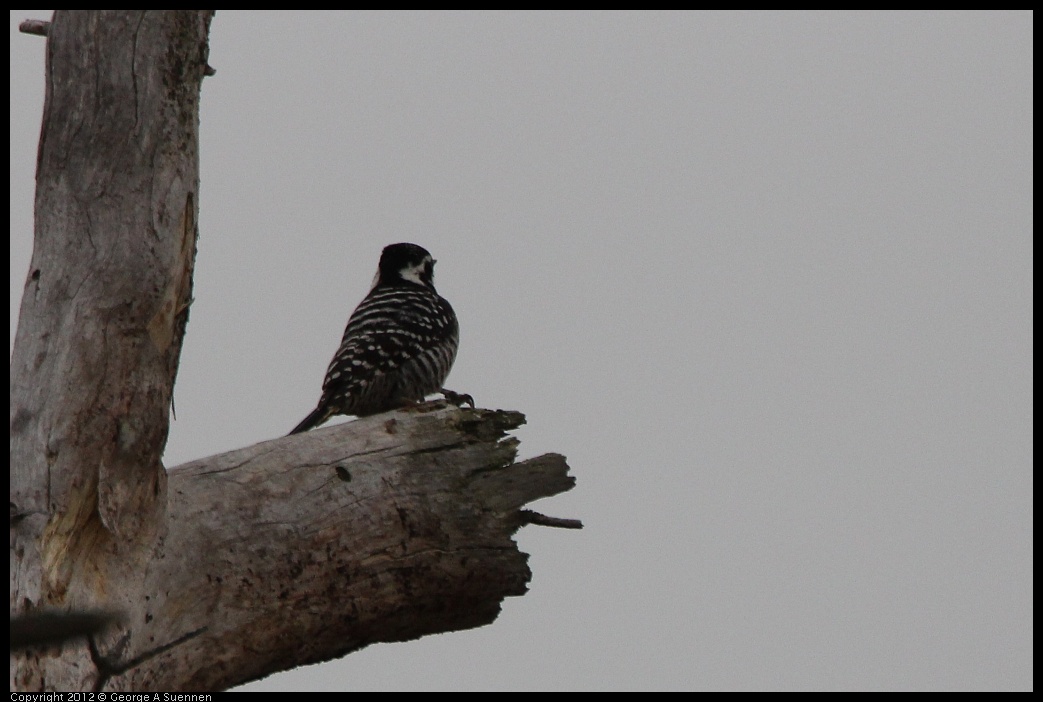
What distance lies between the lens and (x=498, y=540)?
4.55 metres

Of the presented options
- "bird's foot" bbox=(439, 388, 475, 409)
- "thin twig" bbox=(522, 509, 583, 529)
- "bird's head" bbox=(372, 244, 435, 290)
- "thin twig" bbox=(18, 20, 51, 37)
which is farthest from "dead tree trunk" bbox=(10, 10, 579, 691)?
"bird's head" bbox=(372, 244, 435, 290)

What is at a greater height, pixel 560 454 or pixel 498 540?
pixel 560 454

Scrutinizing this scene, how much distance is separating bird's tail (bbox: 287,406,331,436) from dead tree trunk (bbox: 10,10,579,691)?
1.68 metres

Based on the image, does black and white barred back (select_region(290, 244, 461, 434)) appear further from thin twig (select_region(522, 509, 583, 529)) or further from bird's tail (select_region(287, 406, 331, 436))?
thin twig (select_region(522, 509, 583, 529))

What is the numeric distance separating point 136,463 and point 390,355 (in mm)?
2536

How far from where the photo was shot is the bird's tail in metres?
6.11

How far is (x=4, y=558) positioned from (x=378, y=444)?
1.55m

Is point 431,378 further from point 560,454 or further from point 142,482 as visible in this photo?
point 142,482

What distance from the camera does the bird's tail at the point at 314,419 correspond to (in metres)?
6.11

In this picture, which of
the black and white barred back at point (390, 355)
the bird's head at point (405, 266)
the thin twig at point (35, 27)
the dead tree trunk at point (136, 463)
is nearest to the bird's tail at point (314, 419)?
the black and white barred back at point (390, 355)

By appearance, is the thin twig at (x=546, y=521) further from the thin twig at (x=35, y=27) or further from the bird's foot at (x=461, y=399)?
the thin twig at (x=35, y=27)

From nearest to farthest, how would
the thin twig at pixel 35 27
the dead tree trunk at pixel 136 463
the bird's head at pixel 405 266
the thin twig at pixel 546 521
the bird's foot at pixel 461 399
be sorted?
the dead tree trunk at pixel 136 463 → the thin twig at pixel 35 27 → the thin twig at pixel 546 521 → the bird's foot at pixel 461 399 → the bird's head at pixel 405 266

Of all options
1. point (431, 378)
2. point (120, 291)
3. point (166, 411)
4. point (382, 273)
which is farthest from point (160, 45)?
point (382, 273)

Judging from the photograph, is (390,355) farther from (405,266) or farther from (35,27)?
(35,27)
